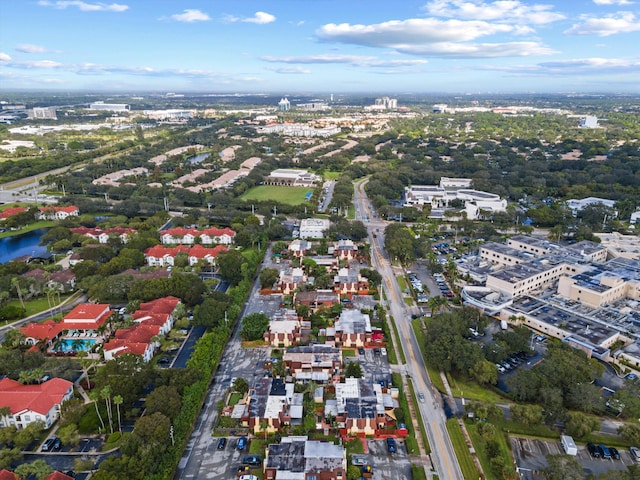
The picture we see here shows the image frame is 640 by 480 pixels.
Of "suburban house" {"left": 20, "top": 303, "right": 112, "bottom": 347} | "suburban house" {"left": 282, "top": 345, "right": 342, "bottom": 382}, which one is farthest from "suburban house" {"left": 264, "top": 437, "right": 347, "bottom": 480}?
"suburban house" {"left": 20, "top": 303, "right": 112, "bottom": 347}

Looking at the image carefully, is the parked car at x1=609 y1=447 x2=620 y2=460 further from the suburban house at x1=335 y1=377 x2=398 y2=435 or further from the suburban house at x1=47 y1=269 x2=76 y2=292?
the suburban house at x1=47 y1=269 x2=76 y2=292

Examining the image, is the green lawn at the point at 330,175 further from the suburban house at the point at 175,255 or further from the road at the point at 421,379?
the suburban house at the point at 175,255

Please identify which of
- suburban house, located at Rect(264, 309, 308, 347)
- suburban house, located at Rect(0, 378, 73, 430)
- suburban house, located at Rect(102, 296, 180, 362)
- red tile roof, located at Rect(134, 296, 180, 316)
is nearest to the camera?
suburban house, located at Rect(0, 378, 73, 430)

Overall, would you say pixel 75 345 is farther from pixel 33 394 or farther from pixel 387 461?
pixel 387 461

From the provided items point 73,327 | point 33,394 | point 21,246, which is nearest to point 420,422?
point 33,394

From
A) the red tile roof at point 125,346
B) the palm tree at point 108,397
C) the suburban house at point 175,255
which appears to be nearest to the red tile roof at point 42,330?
the red tile roof at point 125,346
